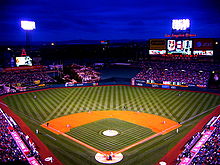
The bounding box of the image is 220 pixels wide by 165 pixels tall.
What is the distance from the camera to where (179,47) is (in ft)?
160

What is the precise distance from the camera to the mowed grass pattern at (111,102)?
1219 inches

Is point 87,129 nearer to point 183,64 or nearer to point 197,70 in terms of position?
point 197,70

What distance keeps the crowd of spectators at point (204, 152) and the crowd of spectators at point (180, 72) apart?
27.6 m

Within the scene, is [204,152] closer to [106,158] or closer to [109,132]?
[106,158]

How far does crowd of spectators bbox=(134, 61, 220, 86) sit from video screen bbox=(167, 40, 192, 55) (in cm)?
538

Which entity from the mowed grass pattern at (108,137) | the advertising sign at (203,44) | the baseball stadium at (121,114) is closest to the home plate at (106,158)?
the baseball stadium at (121,114)

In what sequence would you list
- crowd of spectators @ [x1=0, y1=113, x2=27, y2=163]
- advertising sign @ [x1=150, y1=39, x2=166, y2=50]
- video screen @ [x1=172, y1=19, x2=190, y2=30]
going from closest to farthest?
crowd of spectators @ [x1=0, y1=113, x2=27, y2=163] < video screen @ [x1=172, y1=19, x2=190, y2=30] < advertising sign @ [x1=150, y1=39, x2=166, y2=50]

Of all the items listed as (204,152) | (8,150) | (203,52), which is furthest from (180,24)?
(8,150)

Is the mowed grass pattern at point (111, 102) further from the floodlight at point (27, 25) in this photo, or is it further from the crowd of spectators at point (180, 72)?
the floodlight at point (27, 25)

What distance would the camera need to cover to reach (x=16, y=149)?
16.5 m

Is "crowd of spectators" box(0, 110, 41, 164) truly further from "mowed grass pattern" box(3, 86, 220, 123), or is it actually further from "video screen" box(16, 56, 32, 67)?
"video screen" box(16, 56, 32, 67)

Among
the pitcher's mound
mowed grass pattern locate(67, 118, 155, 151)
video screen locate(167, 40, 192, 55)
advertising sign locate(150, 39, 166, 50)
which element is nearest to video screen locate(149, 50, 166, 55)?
advertising sign locate(150, 39, 166, 50)

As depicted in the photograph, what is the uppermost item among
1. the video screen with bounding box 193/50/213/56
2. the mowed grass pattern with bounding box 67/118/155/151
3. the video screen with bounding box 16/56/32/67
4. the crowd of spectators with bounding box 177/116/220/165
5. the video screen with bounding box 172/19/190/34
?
the video screen with bounding box 172/19/190/34

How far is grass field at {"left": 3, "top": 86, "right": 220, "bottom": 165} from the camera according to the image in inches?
747
